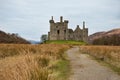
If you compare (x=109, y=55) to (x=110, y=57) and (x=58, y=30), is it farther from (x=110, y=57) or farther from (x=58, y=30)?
(x=58, y=30)

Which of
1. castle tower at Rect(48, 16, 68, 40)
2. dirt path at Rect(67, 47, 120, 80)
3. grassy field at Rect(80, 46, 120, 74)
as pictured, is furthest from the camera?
castle tower at Rect(48, 16, 68, 40)

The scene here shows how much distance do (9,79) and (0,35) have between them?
127632 millimetres

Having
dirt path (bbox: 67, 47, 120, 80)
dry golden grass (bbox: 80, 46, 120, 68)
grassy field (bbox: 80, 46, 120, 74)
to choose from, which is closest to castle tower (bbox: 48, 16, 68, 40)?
dry golden grass (bbox: 80, 46, 120, 68)

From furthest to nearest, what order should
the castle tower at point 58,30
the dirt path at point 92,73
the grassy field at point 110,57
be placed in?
1. the castle tower at point 58,30
2. the grassy field at point 110,57
3. the dirt path at point 92,73

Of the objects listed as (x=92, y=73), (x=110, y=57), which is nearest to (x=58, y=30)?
(x=110, y=57)

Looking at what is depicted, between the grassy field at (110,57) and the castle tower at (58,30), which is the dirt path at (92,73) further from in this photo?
the castle tower at (58,30)

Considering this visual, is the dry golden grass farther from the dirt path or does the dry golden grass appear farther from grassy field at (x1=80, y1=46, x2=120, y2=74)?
the dirt path

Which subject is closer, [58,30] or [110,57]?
[110,57]

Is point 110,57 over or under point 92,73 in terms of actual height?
over

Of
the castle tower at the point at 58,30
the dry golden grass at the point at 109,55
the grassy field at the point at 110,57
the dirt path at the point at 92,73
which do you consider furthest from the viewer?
the castle tower at the point at 58,30

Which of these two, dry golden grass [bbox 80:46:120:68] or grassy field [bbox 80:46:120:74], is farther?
dry golden grass [bbox 80:46:120:68]

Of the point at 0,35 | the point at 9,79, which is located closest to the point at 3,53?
the point at 9,79

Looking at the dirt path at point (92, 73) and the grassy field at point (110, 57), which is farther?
the grassy field at point (110, 57)

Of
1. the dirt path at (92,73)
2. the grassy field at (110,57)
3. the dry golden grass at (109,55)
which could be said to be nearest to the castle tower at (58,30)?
the dry golden grass at (109,55)
